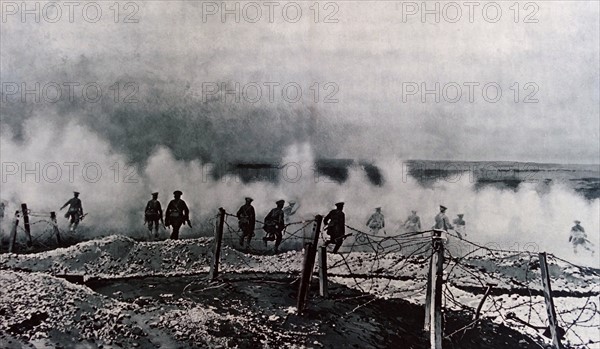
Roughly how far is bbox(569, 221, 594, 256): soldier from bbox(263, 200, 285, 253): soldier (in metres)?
2.71

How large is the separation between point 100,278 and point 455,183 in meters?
3.41

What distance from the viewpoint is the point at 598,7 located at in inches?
213

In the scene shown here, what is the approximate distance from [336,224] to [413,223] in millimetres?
713

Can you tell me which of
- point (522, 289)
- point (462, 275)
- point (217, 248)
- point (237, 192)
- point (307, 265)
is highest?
point (237, 192)

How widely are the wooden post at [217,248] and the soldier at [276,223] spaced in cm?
40

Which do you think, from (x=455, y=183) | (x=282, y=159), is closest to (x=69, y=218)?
(x=282, y=159)

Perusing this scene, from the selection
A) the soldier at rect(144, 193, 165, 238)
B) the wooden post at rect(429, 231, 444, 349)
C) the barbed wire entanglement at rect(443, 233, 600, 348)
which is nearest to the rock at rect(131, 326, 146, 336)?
the soldier at rect(144, 193, 165, 238)

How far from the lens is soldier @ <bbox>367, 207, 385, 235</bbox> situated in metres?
5.30

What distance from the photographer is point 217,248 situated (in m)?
5.32

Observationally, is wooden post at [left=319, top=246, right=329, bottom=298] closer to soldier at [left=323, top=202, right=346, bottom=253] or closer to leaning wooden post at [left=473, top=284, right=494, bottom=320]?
soldier at [left=323, top=202, right=346, bottom=253]

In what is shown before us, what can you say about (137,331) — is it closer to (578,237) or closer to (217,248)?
(217,248)

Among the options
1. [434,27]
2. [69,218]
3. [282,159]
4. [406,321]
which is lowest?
[406,321]

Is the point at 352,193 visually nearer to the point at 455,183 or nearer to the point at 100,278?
the point at 455,183

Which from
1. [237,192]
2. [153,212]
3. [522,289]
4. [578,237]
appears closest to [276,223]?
[237,192]
